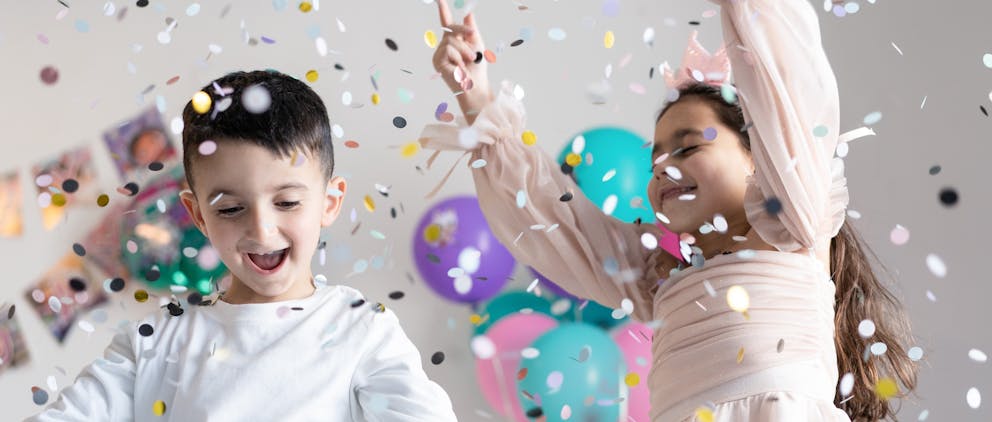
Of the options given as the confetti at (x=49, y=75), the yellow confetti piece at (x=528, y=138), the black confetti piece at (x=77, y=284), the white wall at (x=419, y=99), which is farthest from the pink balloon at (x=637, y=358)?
the confetti at (x=49, y=75)

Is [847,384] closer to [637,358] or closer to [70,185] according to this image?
[637,358]

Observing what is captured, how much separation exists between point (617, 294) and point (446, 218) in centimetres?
67

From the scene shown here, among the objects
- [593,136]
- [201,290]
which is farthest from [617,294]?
[201,290]

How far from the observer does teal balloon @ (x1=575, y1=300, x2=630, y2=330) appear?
2.69 metres

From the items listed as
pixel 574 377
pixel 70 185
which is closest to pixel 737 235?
pixel 574 377

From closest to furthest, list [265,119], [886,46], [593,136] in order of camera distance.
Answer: [265,119] < [593,136] < [886,46]

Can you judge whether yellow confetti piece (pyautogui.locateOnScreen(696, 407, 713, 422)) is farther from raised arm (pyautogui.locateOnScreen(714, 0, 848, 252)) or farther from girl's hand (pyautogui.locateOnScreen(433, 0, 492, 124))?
girl's hand (pyautogui.locateOnScreen(433, 0, 492, 124))

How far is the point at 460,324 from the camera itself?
308 cm

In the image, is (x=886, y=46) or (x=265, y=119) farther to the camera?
(x=886, y=46)

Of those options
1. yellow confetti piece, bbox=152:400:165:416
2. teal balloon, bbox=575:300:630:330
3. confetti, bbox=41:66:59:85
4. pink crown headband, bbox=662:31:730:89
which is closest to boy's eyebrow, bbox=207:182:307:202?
yellow confetti piece, bbox=152:400:165:416

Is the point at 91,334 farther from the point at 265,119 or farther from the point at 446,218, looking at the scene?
the point at 265,119

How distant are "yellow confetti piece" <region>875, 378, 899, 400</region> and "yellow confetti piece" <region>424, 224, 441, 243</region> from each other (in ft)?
3.54

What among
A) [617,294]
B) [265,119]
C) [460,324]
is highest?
[265,119]

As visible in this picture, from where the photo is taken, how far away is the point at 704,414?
1822 mm
